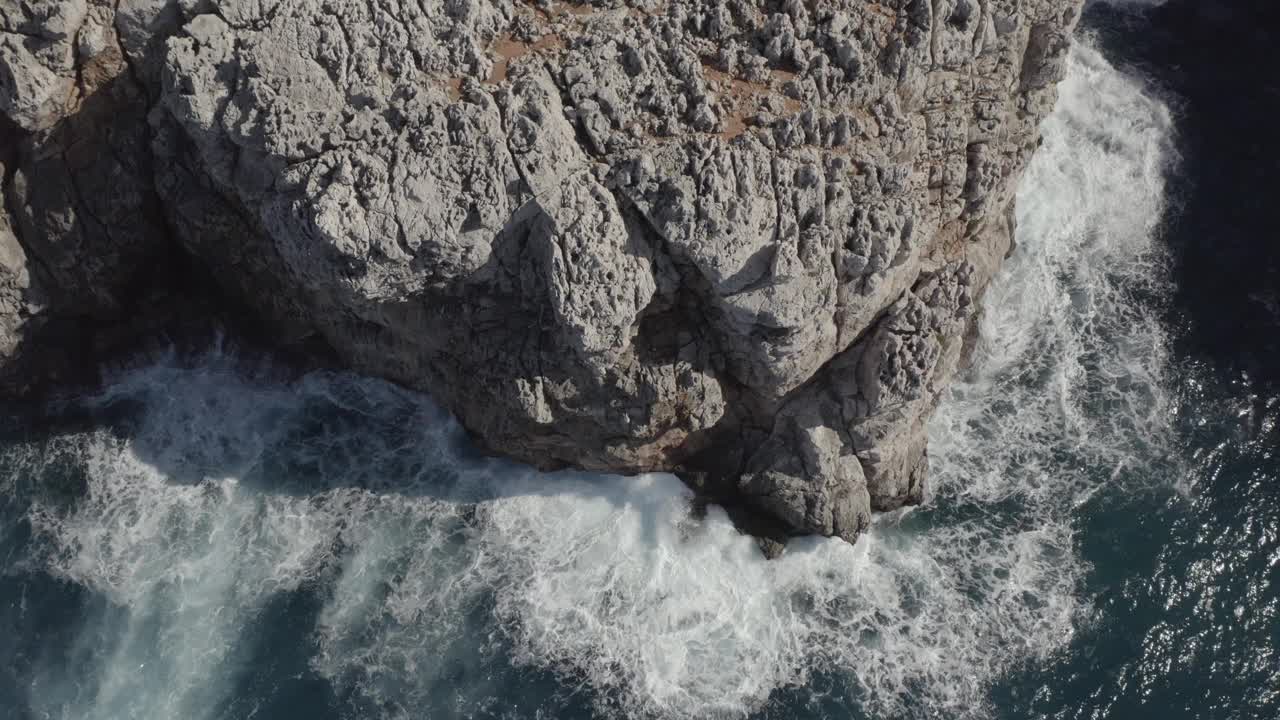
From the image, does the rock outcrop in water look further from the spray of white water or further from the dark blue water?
the dark blue water

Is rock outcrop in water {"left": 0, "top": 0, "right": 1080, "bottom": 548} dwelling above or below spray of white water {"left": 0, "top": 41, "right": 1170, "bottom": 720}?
above

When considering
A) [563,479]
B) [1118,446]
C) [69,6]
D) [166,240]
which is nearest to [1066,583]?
[1118,446]

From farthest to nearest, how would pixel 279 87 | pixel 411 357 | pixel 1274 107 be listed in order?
pixel 1274 107, pixel 411 357, pixel 279 87

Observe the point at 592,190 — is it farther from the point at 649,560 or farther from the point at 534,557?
the point at 534,557

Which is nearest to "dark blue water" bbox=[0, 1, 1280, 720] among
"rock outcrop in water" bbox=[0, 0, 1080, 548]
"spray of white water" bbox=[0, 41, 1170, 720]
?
"spray of white water" bbox=[0, 41, 1170, 720]

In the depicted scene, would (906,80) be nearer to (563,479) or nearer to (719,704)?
(563,479)

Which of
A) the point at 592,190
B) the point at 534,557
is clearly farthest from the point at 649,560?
the point at 592,190

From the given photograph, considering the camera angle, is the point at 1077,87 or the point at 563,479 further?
the point at 1077,87
